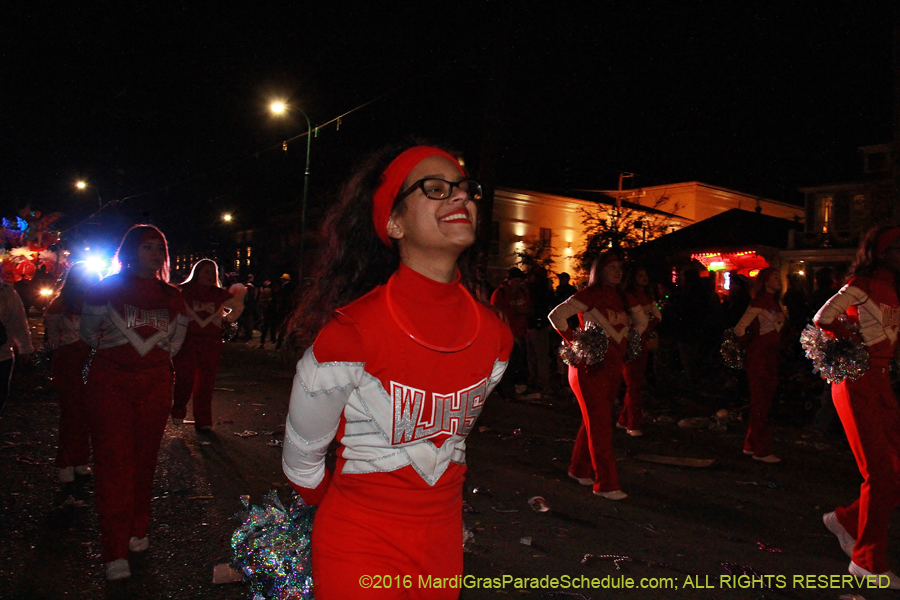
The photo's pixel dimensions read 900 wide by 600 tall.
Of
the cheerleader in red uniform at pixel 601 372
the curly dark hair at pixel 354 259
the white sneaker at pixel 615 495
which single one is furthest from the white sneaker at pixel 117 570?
the white sneaker at pixel 615 495

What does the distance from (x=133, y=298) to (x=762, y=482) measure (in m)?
5.98

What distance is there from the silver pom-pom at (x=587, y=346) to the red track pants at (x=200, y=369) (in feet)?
15.7

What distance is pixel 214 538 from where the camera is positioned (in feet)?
15.9

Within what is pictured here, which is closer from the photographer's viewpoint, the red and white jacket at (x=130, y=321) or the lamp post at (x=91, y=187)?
the red and white jacket at (x=130, y=321)

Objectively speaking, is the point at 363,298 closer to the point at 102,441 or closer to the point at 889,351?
the point at 102,441

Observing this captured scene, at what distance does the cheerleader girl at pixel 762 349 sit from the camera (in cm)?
721

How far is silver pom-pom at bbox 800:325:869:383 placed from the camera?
4.17 m

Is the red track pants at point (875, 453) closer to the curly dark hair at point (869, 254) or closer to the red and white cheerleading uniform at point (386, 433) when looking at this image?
the curly dark hair at point (869, 254)

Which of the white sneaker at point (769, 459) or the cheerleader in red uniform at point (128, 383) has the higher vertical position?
the cheerleader in red uniform at point (128, 383)

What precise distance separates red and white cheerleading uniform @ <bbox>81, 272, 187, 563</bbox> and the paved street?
452 mm

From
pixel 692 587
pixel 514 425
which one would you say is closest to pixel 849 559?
pixel 692 587

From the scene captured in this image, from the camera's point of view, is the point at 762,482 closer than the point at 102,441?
No

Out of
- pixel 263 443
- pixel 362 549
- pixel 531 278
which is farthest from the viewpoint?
pixel 531 278

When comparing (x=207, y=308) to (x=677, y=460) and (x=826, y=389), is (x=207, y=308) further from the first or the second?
(x=826, y=389)
